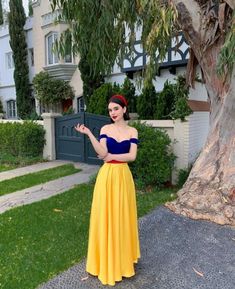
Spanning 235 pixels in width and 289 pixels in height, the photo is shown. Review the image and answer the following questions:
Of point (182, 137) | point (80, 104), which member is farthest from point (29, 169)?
point (80, 104)

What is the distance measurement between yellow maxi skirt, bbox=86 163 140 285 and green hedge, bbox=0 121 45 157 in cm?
818

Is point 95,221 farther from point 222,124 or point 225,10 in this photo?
point 225,10

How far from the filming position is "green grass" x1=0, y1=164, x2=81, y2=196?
795cm

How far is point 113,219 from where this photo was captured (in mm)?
3480

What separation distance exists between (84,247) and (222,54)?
10.6 feet

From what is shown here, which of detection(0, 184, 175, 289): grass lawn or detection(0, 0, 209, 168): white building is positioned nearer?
detection(0, 184, 175, 289): grass lawn

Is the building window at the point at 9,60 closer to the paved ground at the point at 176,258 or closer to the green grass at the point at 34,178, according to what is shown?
the green grass at the point at 34,178

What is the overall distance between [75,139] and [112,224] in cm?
746

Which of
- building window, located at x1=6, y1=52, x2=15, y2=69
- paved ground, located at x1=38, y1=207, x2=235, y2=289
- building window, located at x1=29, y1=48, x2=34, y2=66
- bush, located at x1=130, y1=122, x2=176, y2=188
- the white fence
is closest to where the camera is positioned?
paved ground, located at x1=38, y1=207, x2=235, y2=289

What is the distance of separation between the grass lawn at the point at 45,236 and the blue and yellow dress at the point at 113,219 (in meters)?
0.74

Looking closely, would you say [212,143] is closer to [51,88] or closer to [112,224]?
[112,224]

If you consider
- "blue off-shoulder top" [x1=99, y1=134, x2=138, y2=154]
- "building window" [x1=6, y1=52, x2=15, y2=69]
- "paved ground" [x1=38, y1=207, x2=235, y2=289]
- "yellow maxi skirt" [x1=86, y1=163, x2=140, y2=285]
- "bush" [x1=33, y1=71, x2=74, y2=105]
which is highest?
"building window" [x1=6, y1=52, x2=15, y2=69]

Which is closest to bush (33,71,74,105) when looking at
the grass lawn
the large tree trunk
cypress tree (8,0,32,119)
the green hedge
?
cypress tree (8,0,32,119)

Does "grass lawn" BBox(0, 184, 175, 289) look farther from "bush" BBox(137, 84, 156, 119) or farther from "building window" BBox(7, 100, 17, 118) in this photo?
"building window" BBox(7, 100, 17, 118)
